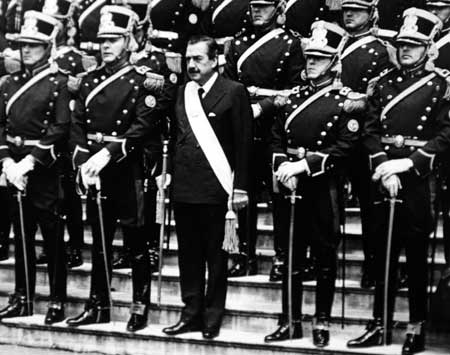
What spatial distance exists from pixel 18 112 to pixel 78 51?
73.6 inches

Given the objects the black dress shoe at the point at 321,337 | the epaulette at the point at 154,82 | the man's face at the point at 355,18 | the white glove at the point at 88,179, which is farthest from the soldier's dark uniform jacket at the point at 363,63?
the white glove at the point at 88,179

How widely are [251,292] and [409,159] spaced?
1.71 meters

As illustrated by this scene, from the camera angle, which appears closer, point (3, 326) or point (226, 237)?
point (226, 237)

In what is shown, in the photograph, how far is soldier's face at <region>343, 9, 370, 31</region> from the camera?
8.91 m

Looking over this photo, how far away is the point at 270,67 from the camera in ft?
29.9

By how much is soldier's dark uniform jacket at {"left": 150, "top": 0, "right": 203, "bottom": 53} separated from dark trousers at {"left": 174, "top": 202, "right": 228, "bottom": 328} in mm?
1878

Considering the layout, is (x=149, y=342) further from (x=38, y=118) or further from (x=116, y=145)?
(x=38, y=118)

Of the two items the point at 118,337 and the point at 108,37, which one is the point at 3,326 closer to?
the point at 118,337

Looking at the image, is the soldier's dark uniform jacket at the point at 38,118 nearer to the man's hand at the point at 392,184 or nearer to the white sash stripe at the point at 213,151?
the white sash stripe at the point at 213,151

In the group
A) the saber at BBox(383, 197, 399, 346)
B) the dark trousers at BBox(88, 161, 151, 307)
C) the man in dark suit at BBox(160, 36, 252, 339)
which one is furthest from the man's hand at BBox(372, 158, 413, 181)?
the dark trousers at BBox(88, 161, 151, 307)

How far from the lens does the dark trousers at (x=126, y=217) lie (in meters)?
8.77

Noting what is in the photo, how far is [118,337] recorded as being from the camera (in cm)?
871

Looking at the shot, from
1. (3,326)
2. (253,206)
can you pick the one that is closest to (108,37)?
(253,206)

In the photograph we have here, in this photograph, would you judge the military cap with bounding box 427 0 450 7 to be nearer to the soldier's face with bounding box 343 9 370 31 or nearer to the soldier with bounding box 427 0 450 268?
the soldier with bounding box 427 0 450 268
